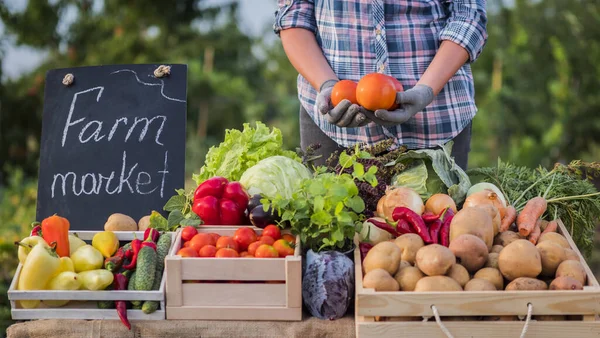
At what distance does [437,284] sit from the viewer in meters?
1.95

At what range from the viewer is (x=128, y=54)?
6301 millimetres

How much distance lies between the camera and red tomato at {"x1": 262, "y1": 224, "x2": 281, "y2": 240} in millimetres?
2213

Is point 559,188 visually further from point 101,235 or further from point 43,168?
point 43,168

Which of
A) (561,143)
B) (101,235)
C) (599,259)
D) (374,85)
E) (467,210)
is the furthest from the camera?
(561,143)

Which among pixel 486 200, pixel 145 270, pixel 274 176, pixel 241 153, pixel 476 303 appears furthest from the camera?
pixel 241 153

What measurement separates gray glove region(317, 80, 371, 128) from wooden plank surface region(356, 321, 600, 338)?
922 mm

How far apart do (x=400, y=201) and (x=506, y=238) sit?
0.35 meters

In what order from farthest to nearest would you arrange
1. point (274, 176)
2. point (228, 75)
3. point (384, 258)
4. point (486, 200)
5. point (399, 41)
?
point (228, 75) < point (399, 41) < point (274, 176) < point (486, 200) < point (384, 258)

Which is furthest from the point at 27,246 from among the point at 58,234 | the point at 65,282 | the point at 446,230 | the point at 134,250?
the point at 446,230

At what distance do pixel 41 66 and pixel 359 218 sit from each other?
4920 millimetres

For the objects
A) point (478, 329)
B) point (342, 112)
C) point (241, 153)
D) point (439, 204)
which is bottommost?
point (478, 329)

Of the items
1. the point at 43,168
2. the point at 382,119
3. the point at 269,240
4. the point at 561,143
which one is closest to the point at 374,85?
the point at 382,119

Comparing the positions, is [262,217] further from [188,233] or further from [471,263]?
[471,263]

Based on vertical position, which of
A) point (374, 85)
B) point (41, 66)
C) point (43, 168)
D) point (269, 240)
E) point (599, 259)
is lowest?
point (599, 259)
